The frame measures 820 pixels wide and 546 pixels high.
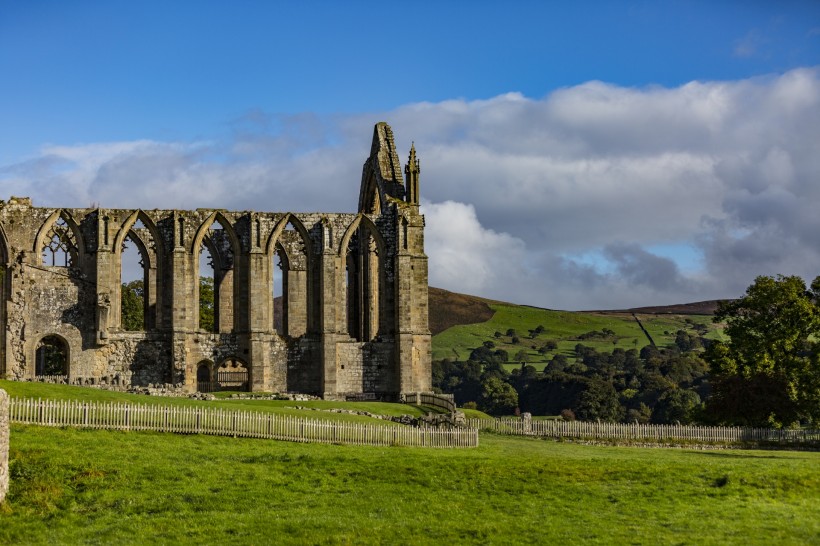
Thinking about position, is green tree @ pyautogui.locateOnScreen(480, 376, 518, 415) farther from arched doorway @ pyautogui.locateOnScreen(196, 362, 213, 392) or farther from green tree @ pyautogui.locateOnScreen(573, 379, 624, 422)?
arched doorway @ pyautogui.locateOnScreen(196, 362, 213, 392)

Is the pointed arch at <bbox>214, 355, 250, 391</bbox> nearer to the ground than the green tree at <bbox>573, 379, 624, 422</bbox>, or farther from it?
farther from it

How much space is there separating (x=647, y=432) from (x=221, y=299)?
29.8 metres

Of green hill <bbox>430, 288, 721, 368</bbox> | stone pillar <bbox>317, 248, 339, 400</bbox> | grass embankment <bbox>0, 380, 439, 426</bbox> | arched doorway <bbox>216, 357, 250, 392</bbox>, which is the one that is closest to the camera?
grass embankment <bbox>0, 380, 439, 426</bbox>

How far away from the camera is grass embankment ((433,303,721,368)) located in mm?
170125

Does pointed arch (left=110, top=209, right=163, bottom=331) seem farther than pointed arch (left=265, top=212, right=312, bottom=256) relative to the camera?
No

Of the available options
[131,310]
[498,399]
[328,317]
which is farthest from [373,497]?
[498,399]

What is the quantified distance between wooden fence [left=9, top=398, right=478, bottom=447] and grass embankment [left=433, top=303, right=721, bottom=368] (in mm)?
116176

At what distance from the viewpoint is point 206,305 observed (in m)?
92.3

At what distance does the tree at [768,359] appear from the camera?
210 feet

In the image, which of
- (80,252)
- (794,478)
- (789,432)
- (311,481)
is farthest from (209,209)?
(794,478)

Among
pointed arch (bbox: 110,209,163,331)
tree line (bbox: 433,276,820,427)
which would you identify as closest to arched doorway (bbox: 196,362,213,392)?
pointed arch (bbox: 110,209,163,331)

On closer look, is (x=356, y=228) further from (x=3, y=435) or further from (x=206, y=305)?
(x=3, y=435)

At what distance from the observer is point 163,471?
113ft

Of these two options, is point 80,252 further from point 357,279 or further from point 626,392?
point 626,392
